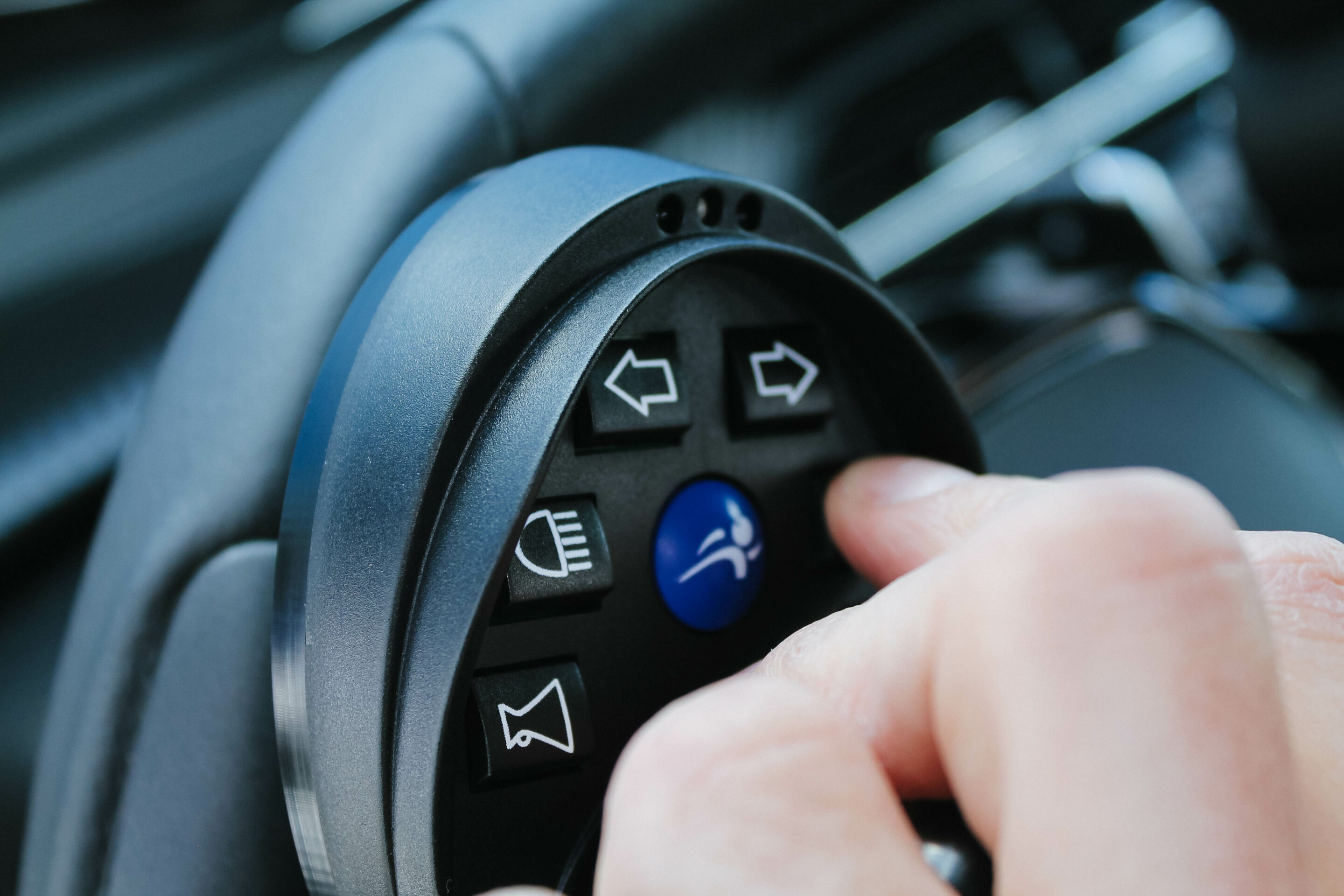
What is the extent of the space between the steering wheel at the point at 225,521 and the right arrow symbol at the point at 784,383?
0.14ft

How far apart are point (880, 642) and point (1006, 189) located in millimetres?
869

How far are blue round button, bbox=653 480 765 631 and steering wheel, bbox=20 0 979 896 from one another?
105mm

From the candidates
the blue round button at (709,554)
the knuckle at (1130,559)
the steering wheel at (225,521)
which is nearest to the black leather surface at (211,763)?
the steering wheel at (225,521)

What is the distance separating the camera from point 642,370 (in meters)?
0.41

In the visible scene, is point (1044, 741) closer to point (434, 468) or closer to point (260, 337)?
point (434, 468)

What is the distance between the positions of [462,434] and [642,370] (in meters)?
0.08

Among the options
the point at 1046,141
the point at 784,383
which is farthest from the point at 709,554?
the point at 1046,141

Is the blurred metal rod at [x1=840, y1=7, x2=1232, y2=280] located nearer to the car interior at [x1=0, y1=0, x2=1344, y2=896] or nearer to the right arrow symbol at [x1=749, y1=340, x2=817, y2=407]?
the car interior at [x1=0, y1=0, x2=1344, y2=896]

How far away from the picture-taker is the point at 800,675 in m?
0.32

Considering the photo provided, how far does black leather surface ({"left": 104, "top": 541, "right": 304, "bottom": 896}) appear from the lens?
17.1 inches

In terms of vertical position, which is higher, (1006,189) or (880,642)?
(1006,189)

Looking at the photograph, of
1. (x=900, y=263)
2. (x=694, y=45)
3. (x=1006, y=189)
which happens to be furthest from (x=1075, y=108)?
(x=694, y=45)

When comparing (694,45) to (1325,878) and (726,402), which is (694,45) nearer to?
(726,402)

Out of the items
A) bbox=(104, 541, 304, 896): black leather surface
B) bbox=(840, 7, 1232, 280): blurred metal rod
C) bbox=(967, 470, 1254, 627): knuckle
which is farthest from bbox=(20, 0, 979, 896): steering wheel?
bbox=(840, 7, 1232, 280): blurred metal rod
